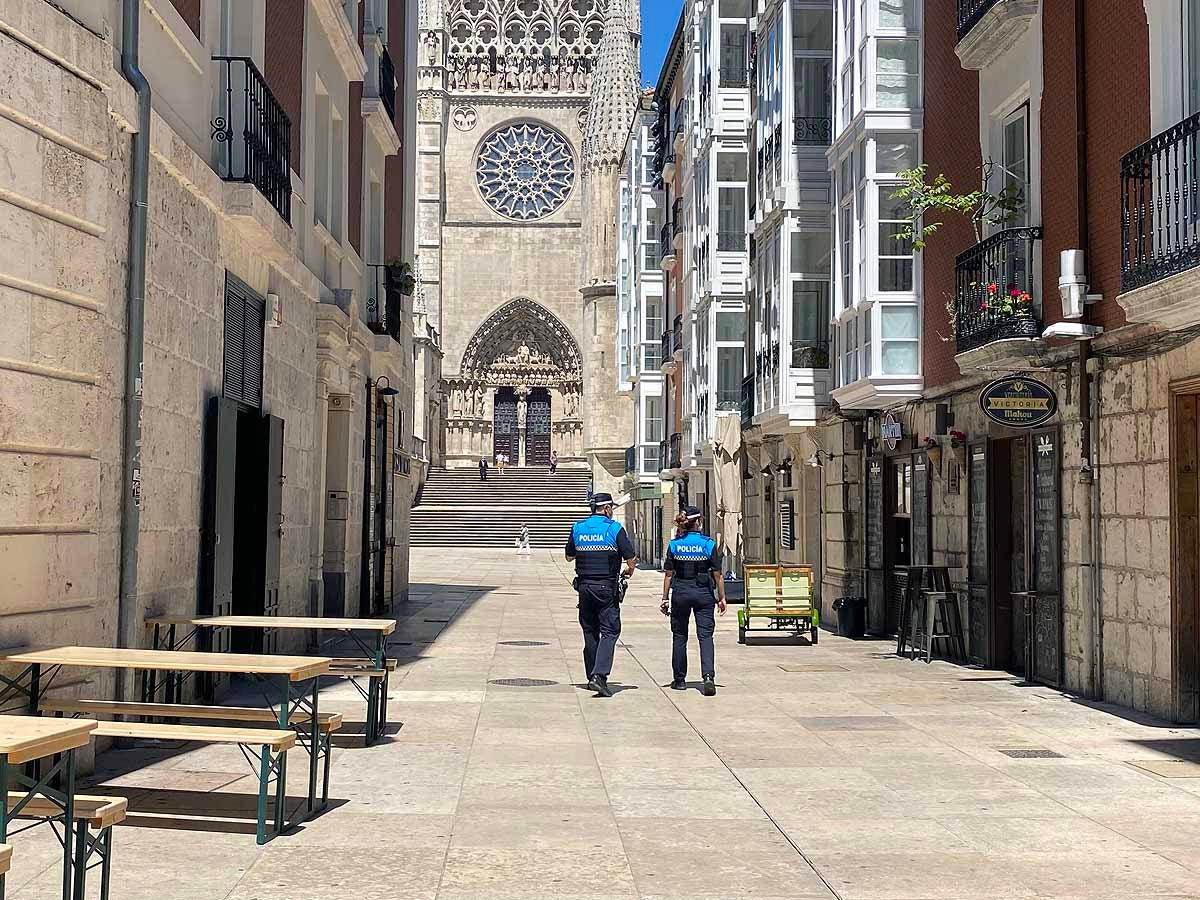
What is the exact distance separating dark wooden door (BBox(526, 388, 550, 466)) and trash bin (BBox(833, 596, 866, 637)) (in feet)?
183

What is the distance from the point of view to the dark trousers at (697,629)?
1322cm

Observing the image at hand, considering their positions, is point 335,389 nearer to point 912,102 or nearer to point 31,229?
point 912,102

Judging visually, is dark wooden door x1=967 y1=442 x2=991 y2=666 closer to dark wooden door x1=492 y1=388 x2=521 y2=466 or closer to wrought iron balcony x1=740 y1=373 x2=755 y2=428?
wrought iron balcony x1=740 y1=373 x2=755 y2=428

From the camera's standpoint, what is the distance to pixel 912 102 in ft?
60.5

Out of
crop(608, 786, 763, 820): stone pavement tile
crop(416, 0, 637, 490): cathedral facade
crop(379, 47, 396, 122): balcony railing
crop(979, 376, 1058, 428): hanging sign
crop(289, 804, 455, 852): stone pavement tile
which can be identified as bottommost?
crop(608, 786, 763, 820): stone pavement tile

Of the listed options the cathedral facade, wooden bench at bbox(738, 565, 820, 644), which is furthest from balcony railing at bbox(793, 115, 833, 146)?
the cathedral facade

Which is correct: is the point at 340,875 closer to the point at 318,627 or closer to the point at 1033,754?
the point at 318,627

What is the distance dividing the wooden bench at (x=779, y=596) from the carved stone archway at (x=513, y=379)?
181 ft

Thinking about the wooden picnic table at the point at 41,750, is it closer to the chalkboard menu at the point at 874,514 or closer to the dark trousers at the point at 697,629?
the dark trousers at the point at 697,629

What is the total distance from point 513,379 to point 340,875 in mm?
69735

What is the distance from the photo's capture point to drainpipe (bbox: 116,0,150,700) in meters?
9.25

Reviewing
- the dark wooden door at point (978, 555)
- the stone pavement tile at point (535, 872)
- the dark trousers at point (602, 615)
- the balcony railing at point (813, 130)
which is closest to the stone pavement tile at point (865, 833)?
the stone pavement tile at point (535, 872)

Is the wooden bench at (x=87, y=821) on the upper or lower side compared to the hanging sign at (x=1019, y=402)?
lower

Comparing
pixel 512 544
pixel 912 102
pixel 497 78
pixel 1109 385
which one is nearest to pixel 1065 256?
pixel 1109 385
